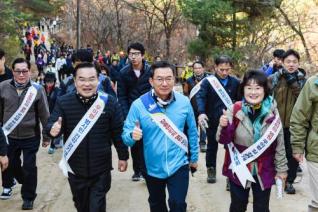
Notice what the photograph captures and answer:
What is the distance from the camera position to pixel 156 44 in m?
40.2

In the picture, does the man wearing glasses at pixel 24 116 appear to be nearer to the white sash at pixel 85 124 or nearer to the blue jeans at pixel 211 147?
the white sash at pixel 85 124

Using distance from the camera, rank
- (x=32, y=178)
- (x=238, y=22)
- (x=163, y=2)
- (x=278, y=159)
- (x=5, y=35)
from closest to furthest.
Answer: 1. (x=278, y=159)
2. (x=32, y=178)
3. (x=238, y=22)
4. (x=5, y=35)
5. (x=163, y=2)

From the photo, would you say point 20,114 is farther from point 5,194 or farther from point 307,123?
point 307,123

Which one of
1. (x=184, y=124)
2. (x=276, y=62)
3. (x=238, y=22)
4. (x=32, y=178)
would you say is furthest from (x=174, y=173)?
(x=238, y=22)

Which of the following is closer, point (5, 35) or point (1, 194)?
point (1, 194)

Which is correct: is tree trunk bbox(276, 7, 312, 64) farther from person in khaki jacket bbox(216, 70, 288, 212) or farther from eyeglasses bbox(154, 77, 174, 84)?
eyeglasses bbox(154, 77, 174, 84)

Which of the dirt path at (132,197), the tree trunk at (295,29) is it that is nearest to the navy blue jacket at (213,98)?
the dirt path at (132,197)

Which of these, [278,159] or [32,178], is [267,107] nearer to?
[278,159]

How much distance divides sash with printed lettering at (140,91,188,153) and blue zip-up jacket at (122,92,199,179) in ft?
0.10

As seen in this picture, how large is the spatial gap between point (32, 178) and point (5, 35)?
19967mm

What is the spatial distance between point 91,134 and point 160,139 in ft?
2.32

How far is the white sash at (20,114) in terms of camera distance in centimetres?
639

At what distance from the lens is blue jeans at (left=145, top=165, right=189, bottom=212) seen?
15.4ft

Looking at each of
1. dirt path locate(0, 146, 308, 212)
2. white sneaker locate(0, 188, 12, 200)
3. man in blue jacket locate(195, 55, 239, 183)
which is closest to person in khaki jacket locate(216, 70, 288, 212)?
dirt path locate(0, 146, 308, 212)
